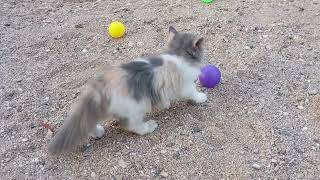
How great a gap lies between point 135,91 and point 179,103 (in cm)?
80

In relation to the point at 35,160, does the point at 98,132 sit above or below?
above

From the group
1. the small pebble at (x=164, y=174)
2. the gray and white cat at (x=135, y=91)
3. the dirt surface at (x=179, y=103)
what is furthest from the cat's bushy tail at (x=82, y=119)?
the small pebble at (x=164, y=174)

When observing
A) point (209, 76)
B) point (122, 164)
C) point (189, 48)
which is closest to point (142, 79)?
point (189, 48)

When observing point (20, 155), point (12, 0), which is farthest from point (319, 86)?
point (12, 0)

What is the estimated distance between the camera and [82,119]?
10.8ft

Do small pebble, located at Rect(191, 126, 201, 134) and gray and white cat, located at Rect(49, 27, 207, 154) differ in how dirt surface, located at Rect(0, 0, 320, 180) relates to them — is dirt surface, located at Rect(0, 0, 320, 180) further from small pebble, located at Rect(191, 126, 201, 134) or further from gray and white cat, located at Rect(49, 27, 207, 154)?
gray and white cat, located at Rect(49, 27, 207, 154)

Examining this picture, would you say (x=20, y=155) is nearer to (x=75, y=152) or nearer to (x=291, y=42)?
(x=75, y=152)

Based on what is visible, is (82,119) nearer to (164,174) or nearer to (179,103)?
(164,174)

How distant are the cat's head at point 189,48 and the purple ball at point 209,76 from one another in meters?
0.29

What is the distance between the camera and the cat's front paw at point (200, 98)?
391cm

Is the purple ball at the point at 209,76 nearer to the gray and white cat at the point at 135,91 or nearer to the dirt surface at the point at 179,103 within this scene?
the dirt surface at the point at 179,103

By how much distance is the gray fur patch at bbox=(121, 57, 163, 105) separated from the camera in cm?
334

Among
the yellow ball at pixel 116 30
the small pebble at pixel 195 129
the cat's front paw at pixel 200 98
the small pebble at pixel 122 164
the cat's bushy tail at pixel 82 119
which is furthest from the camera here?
the yellow ball at pixel 116 30

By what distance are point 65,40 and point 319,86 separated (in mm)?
2689
